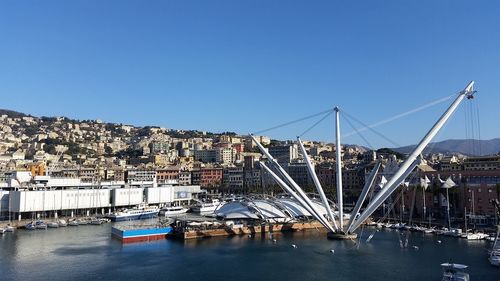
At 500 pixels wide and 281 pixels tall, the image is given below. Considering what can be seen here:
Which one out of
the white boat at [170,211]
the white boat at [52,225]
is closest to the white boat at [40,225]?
the white boat at [52,225]

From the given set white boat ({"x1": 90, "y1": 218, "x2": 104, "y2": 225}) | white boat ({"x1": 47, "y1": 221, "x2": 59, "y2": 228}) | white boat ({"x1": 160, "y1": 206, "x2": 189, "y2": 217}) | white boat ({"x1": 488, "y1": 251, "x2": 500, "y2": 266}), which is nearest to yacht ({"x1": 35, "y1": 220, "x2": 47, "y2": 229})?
white boat ({"x1": 47, "y1": 221, "x2": 59, "y2": 228})

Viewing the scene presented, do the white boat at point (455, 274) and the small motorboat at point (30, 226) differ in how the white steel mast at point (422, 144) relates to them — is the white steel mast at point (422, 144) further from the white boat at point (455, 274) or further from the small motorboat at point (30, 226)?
the small motorboat at point (30, 226)

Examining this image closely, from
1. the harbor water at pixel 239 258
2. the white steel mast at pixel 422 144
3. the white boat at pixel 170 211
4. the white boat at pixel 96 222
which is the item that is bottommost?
the harbor water at pixel 239 258

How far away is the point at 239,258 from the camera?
90.2 ft

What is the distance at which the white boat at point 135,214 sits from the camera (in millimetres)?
48219

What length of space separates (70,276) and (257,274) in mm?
8970

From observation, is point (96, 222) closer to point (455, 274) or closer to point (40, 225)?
point (40, 225)

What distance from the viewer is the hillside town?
4565cm

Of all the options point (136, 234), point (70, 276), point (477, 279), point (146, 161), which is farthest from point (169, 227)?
point (146, 161)

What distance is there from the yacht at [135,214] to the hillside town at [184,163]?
25.8 ft

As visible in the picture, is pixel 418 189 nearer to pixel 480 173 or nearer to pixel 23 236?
pixel 480 173

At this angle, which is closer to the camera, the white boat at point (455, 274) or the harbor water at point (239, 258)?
the white boat at point (455, 274)

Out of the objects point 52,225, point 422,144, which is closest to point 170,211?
point 52,225

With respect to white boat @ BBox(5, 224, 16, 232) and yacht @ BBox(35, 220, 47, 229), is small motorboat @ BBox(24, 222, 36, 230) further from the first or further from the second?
white boat @ BBox(5, 224, 16, 232)
